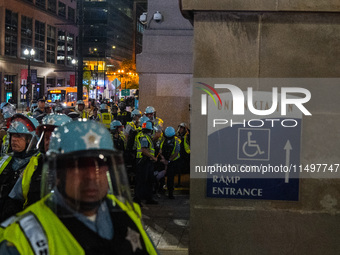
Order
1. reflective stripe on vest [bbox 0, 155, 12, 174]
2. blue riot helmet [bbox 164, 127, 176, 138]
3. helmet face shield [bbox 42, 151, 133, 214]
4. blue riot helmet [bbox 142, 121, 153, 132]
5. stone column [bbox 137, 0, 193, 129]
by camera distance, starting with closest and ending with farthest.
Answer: helmet face shield [bbox 42, 151, 133, 214] → reflective stripe on vest [bbox 0, 155, 12, 174] → blue riot helmet [bbox 142, 121, 153, 132] → blue riot helmet [bbox 164, 127, 176, 138] → stone column [bbox 137, 0, 193, 129]

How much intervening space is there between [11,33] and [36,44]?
11396 millimetres

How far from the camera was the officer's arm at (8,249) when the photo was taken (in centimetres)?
225

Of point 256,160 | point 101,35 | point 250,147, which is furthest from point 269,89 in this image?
point 101,35

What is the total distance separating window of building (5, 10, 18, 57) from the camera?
7304cm

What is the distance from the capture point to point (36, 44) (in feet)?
281

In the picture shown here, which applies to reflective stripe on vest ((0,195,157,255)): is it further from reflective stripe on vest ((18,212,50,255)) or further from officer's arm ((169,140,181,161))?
officer's arm ((169,140,181,161))

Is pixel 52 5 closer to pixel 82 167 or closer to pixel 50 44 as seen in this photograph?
pixel 50 44

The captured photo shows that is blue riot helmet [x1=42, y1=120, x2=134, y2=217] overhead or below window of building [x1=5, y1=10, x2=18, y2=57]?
below

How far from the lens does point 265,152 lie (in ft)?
19.0

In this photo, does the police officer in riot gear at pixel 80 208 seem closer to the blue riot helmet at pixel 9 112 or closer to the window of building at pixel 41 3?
the blue riot helmet at pixel 9 112

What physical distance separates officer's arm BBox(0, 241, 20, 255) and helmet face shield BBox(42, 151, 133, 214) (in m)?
0.26

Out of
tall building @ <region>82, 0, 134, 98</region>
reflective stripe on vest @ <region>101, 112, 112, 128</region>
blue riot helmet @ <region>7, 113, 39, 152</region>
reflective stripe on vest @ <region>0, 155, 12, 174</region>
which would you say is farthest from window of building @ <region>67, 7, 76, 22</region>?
reflective stripe on vest @ <region>0, 155, 12, 174</region>

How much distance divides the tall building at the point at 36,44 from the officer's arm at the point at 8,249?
55699 mm

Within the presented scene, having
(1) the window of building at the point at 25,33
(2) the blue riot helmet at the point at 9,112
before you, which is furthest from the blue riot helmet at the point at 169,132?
(1) the window of building at the point at 25,33
